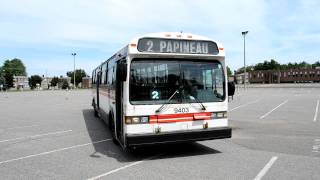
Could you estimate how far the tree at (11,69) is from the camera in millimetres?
166250

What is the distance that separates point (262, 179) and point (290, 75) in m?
167

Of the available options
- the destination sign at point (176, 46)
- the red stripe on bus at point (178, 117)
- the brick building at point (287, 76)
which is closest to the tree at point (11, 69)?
the brick building at point (287, 76)

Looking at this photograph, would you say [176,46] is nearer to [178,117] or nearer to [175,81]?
[175,81]

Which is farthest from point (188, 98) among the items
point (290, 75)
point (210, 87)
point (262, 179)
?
point (290, 75)

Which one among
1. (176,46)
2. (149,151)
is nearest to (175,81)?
(176,46)

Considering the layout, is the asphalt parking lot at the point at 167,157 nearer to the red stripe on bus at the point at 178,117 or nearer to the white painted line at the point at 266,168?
the white painted line at the point at 266,168

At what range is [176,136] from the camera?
8.49 meters

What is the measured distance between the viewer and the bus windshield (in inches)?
332

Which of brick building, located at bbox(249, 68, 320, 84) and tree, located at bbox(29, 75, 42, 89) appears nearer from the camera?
brick building, located at bbox(249, 68, 320, 84)

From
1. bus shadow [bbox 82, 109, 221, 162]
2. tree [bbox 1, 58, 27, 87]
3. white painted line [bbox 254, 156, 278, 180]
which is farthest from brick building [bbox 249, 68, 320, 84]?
white painted line [bbox 254, 156, 278, 180]

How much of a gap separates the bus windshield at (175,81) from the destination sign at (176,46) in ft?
0.80

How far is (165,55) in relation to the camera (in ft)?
28.4

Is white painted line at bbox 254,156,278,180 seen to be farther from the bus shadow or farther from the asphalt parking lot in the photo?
the bus shadow

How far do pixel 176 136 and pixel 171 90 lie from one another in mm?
1099
